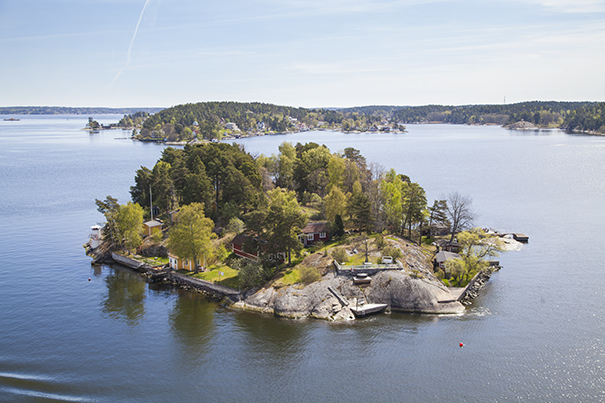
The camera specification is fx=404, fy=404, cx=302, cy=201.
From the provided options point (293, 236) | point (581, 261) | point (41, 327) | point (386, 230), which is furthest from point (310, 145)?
point (41, 327)

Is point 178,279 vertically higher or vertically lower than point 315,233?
lower

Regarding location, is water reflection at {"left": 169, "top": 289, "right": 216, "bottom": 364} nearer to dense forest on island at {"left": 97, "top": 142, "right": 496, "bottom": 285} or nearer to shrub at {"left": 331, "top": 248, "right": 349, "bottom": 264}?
dense forest on island at {"left": 97, "top": 142, "right": 496, "bottom": 285}

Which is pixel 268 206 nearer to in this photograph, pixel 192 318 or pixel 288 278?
pixel 288 278

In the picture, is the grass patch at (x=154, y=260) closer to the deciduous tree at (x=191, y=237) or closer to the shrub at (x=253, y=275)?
the deciduous tree at (x=191, y=237)

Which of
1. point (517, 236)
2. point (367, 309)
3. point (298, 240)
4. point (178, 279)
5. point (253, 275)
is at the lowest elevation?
point (178, 279)

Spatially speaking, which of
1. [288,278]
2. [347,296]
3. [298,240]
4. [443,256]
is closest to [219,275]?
[288,278]

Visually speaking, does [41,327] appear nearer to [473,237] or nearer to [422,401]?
[422,401]

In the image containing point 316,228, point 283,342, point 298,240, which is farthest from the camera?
point 316,228
